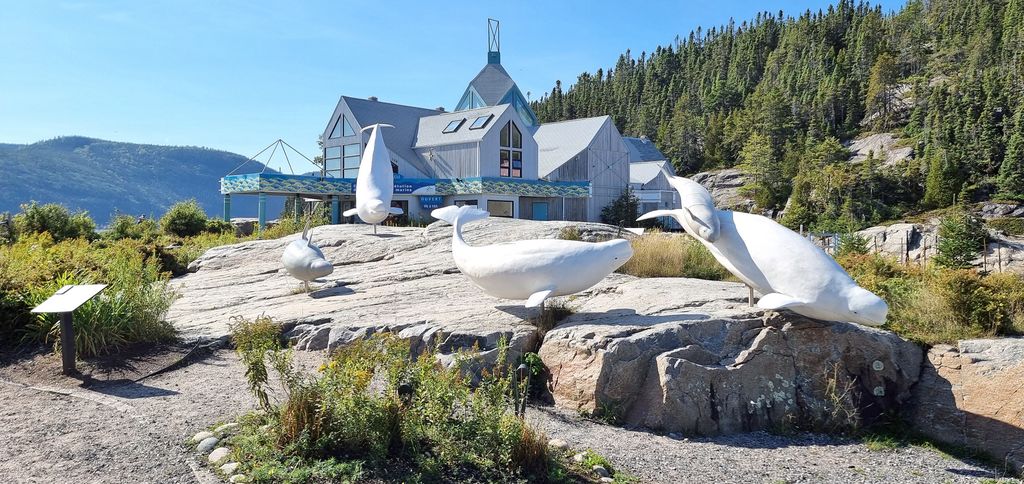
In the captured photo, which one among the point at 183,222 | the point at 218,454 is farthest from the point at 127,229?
the point at 218,454

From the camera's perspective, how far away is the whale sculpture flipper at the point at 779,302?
6.57 meters

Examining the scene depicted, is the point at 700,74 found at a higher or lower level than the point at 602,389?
higher

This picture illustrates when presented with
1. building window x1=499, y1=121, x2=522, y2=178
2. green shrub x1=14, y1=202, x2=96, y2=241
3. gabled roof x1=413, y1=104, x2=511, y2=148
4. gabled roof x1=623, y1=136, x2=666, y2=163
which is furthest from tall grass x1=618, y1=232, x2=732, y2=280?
gabled roof x1=623, y1=136, x2=666, y2=163

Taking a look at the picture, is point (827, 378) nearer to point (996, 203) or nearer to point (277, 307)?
point (277, 307)

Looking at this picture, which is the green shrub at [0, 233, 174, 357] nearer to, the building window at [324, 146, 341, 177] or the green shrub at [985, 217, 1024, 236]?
the building window at [324, 146, 341, 177]

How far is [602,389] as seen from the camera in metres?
6.71

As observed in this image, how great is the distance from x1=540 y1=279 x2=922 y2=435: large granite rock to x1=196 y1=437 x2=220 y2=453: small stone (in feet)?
10.8

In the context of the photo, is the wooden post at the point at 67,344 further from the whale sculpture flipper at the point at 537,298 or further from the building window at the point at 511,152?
the building window at the point at 511,152

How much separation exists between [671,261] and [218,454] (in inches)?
351

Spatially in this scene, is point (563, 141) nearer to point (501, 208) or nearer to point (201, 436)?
point (501, 208)

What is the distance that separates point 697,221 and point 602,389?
79.5 inches

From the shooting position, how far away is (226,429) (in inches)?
210

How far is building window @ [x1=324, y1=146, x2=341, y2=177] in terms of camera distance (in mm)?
32531

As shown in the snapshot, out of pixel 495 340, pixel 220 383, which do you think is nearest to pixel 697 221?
pixel 495 340
